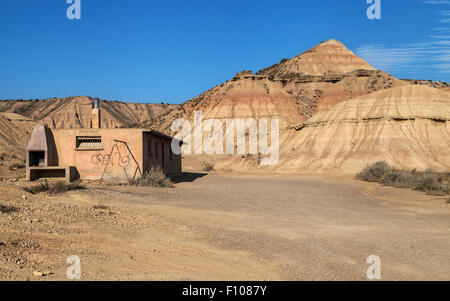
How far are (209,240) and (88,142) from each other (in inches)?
545

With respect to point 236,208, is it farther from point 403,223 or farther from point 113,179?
point 113,179

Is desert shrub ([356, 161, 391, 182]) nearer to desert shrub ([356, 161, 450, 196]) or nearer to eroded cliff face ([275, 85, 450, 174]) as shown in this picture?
desert shrub ([356, 161, 450, 196])

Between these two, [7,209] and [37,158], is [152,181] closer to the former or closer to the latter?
[37,158]

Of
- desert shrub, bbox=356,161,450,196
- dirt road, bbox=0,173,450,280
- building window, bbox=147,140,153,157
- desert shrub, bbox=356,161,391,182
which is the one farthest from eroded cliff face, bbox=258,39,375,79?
dirt road, bbox=0,173,450,280

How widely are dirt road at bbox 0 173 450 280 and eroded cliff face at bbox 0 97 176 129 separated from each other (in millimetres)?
80974

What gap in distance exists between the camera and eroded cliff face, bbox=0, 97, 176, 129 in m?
92.1

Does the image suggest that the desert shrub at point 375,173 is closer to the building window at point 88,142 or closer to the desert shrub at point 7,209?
the building window at point 88,142

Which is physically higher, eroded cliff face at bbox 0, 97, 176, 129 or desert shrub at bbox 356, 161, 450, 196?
eroded cliff face at bbox 0, 97, 176, 129

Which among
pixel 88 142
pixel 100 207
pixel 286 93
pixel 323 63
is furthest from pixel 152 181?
pixel 323 63

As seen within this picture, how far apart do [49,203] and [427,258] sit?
8.80 metres

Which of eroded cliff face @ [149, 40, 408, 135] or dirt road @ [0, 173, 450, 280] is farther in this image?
eroded cliff face @ [149, 40, 408, 135]

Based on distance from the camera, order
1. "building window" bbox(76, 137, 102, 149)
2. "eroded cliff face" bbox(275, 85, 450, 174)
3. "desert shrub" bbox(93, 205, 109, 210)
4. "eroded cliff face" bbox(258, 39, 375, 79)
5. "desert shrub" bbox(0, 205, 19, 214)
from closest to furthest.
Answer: "desert shrub" bbox(0, 205, 19, 214), "desert shrub" bbox(93, 205, 109, 210), "building window" bbox(76, 137, 102, 149), "eroded cliff face" bbox(275, 85, 450, 174), "eroded cliff face" bbox(258, 39, 375, 79)

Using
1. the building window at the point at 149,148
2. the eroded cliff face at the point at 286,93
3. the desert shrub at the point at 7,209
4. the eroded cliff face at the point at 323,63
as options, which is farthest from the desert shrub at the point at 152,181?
the eroded cliff face at the point at 323,63
